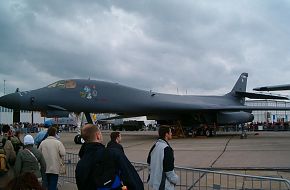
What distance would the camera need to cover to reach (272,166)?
9.96 meters

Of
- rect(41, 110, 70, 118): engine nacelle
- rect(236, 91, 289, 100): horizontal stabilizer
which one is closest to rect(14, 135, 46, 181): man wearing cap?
rect(41, 110, 70, 118): engine nacelle

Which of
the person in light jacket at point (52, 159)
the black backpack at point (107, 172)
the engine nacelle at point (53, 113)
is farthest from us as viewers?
the engine nacelle at point (53, 113)

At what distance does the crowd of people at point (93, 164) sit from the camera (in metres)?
3.28

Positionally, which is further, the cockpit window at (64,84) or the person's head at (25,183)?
the cockpit window at (64,84)

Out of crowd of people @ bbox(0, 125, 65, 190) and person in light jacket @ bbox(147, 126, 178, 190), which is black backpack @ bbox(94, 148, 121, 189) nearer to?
person in light jacket @ bbox(147, 126, 178, 190)

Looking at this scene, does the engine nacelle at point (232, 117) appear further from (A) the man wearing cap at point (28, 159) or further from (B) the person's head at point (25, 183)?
(B) the person's head at point (25, 183)

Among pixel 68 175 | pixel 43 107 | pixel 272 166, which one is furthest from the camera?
pixel 43 107

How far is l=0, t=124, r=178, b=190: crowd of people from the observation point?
328 centimetres

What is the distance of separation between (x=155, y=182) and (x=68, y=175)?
4188 millimetres

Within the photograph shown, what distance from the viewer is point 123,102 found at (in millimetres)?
22438

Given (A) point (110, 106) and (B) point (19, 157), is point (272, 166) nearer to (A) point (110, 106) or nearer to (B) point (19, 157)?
(B) point (19, 157)

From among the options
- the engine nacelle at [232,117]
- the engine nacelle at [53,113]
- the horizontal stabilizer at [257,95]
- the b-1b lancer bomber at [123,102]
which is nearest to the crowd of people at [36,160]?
the engine nacelle at [53,113]

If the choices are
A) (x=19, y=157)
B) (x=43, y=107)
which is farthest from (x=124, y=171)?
(x=43, y=107)

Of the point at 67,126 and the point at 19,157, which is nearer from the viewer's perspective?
the point at 19,157
